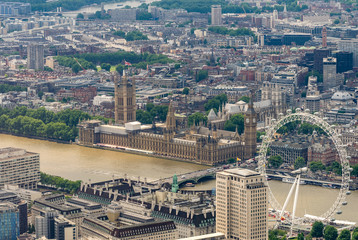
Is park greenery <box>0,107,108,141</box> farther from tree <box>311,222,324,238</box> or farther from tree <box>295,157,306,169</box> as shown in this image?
tree <box>311,222,324,238</box>

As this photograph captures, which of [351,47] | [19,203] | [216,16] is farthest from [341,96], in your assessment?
[216,16]

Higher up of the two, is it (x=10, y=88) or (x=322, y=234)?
(x=10, y=88)

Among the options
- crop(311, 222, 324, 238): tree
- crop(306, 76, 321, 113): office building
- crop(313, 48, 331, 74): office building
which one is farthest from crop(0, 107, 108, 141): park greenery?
crop(311, 222, 324, 238): tree

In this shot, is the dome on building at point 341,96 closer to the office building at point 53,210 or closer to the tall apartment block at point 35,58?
the office building at point 53,210

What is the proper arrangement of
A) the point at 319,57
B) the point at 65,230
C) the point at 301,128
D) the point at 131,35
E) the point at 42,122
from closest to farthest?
the point at 65,230 → the point at 301,128 → the point at 42,122 → the point at 319,57 → the point at 131,35

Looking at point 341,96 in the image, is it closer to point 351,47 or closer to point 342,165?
point 351,47
